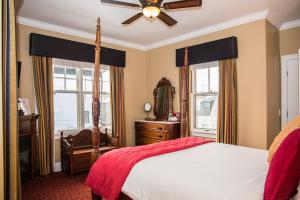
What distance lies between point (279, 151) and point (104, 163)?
1608 millimetres

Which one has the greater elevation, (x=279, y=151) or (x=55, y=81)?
(x=55, y=81)

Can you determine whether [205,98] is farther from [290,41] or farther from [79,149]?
[79,149]

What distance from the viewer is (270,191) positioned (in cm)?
121

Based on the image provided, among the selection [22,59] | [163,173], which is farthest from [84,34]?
[163,173]

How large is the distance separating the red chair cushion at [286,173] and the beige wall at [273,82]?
102 inches

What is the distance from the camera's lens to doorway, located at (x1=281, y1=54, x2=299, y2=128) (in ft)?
12.4

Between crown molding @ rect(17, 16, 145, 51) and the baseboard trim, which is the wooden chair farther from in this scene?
crown molding @ rect(17, 16, 145, 51)

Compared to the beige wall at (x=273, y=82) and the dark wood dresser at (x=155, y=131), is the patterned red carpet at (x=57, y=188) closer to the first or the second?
the dark wood dresser at (x=155, y=131)

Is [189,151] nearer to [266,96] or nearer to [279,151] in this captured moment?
[279,151]

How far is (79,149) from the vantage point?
4.08m

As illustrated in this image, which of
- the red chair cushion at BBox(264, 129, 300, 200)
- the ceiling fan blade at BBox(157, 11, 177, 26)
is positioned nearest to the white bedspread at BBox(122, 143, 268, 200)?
the red chair cushion at BBox(264, 129, 300, 200)

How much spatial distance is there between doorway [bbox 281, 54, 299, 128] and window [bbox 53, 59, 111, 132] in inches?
142

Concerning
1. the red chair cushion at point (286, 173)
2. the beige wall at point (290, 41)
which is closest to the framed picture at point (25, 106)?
the red chair cushion at point (286, 173)

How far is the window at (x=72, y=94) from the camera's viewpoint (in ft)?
13.5
